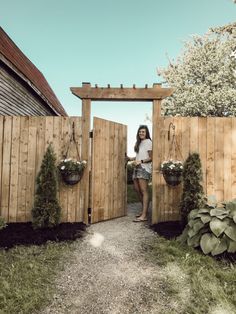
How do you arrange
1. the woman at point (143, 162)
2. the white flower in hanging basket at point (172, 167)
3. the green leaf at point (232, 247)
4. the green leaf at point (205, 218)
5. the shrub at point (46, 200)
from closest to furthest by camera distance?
1. the green leaf at point (232, 247)
2. the green leaf at point (205, 218)
3. the shrub at point (46, 200)
4. the white flower in hanging basket at point (172, 167)
5. the woman at point (143, 162)

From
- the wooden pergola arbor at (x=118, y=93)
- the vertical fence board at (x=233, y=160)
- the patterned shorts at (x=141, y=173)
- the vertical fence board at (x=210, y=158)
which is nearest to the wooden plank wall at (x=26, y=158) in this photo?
the wooden pergola arbor at (x=118, y=93)

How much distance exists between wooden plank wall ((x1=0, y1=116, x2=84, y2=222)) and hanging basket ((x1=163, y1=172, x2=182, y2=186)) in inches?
65.4

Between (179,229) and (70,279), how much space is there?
7.83ft

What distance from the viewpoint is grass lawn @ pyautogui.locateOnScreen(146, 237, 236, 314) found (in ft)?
9.38

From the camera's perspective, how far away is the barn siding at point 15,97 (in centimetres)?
825

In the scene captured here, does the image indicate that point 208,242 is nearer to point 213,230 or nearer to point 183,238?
point 213,230

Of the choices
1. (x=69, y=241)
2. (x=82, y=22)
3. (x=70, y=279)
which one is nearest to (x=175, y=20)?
(x=82, y=22)

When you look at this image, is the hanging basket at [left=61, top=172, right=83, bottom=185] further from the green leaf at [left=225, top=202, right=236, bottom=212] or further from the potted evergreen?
the green leaf at [left=225, top=202, right=236, bottom=212]

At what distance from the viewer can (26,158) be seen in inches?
223

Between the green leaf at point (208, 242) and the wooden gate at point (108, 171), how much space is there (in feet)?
7.75

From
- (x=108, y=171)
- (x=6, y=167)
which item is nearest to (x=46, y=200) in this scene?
(x=6, y=167)

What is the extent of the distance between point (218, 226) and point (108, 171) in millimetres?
2763

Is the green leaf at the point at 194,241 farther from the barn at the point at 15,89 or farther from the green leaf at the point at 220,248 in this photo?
the barn at the point at 15,89

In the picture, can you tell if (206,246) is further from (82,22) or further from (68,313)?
(82,22)
